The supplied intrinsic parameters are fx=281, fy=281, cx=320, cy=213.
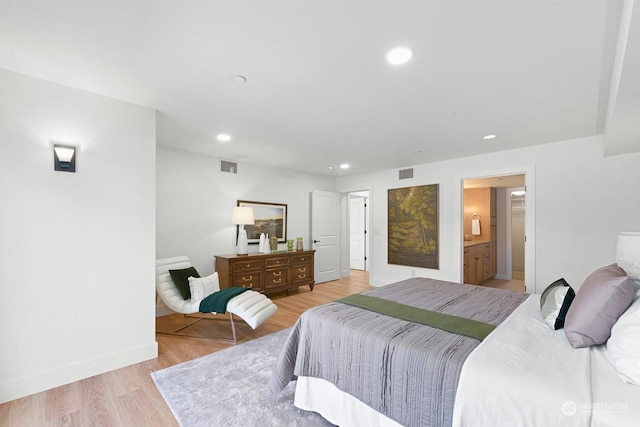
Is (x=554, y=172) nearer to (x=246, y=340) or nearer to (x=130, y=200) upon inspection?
(x=246, y=340)

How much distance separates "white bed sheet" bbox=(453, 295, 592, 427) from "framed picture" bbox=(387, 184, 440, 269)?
3.68 m

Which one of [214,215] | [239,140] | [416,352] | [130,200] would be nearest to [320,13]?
[416,352]

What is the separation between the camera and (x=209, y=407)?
202 centimetres

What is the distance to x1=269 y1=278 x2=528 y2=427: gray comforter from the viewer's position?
1390mm

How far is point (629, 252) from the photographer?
1940 millimetres

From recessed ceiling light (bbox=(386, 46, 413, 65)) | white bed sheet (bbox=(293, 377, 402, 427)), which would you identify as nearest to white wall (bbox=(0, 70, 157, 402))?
white bed sheet (bbox=(293, 377, 402, 427))

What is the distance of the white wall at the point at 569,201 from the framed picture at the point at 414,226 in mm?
377

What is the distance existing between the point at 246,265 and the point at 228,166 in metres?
1.74

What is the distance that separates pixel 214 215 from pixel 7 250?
268cm

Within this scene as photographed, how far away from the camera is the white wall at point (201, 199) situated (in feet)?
13.7

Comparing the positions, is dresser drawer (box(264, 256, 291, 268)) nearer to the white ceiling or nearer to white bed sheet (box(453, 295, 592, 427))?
the white ceiling

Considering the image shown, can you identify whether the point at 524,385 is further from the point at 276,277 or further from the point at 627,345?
the point at 276,277

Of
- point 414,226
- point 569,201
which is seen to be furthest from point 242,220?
point 569,201

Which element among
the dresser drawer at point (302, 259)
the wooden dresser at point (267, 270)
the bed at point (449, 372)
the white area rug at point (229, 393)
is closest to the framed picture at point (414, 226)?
the dresser drawer at point (302, 259)
